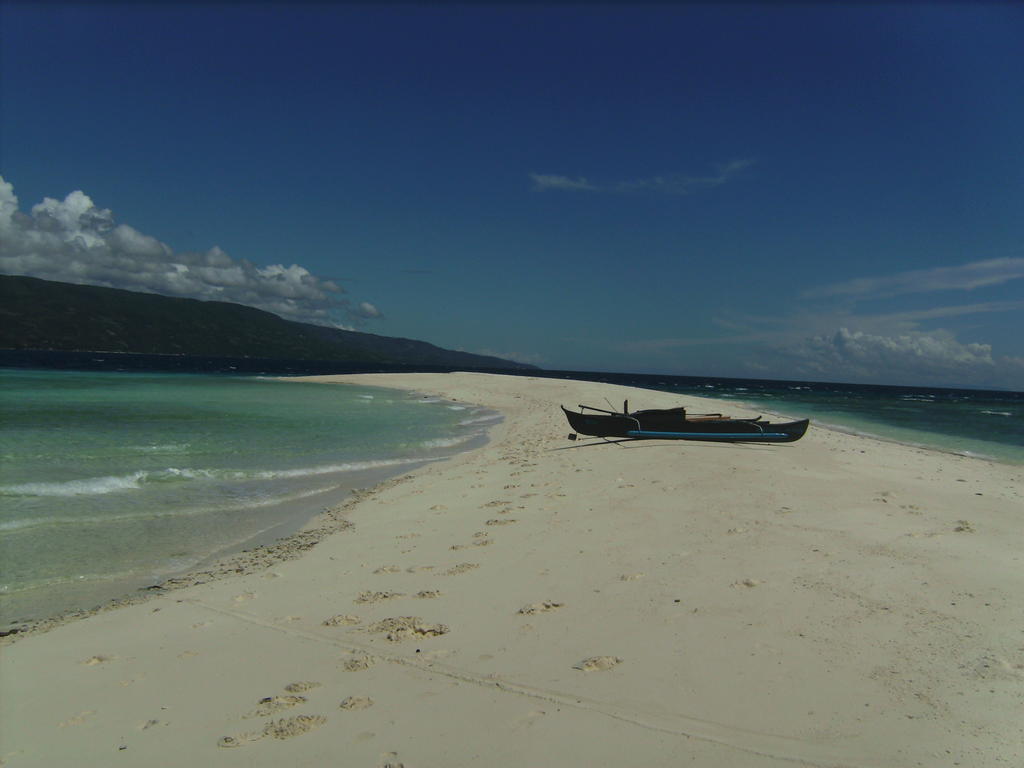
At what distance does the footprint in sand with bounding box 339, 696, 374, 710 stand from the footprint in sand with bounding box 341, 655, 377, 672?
0.45 meters

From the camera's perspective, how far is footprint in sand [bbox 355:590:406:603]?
248 inches

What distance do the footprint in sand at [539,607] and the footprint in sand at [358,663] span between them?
5.25 feet

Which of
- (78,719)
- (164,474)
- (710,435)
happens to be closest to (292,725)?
(78,719)

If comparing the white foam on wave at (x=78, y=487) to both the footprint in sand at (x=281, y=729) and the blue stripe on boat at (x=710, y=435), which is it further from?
the blue stripe on boat at (x=710, y=435)

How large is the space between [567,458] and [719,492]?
5503mm

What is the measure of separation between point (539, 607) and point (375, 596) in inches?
78.1

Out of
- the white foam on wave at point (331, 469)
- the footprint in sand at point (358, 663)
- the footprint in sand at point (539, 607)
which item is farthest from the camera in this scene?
the white foam on wave at point (331, 469)

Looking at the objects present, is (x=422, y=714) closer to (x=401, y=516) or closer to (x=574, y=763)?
(x=574, y=763)

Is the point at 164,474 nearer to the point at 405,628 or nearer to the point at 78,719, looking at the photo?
the point at 78,719

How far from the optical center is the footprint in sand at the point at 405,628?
5348 millimetres

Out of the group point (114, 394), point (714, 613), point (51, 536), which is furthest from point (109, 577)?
point (114, 394)

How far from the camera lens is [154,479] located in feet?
41.9

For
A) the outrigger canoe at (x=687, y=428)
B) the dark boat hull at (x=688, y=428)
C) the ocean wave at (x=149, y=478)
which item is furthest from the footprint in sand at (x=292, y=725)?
the dark boat hull at (x=688, y=428)

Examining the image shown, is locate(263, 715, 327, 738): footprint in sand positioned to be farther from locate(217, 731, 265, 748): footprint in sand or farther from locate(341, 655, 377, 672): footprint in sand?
locate(341, 655, 377, 672): footprint in sand
